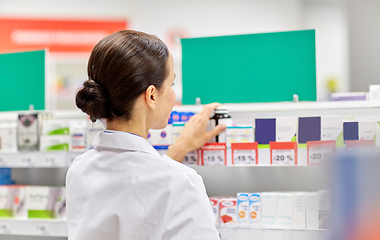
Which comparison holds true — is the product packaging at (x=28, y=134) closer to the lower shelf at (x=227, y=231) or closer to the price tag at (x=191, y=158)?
the lower shelf at (x=227, y=231)

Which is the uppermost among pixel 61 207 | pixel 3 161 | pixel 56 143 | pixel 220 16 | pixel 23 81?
pixel 220 16

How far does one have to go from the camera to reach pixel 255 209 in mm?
1809

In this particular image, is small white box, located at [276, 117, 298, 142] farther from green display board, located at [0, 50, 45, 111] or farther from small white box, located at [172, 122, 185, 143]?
green display board, located at [0, 50, 45, 111]

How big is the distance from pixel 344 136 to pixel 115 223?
1158mm

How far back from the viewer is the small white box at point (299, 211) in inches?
68.6

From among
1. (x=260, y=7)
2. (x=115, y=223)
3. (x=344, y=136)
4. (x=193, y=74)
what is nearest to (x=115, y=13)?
(x=260, y=7)

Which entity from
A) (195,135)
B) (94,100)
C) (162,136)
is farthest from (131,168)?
(162,136)

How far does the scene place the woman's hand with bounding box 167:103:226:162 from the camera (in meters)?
1.83

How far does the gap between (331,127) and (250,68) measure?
0.59 meters

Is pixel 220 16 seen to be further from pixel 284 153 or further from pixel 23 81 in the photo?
pixel 284 153

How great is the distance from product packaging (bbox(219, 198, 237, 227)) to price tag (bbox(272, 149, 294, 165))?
296 mm

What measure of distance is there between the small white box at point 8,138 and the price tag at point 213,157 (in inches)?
46.5

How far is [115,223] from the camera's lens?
100cm

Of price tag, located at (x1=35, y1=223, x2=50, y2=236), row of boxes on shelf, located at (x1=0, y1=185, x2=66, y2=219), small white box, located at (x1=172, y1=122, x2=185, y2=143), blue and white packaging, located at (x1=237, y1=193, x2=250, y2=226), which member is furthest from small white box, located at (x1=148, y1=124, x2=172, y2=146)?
price tag, located at (x1=35, y1=223, x2=50, y2=236)
